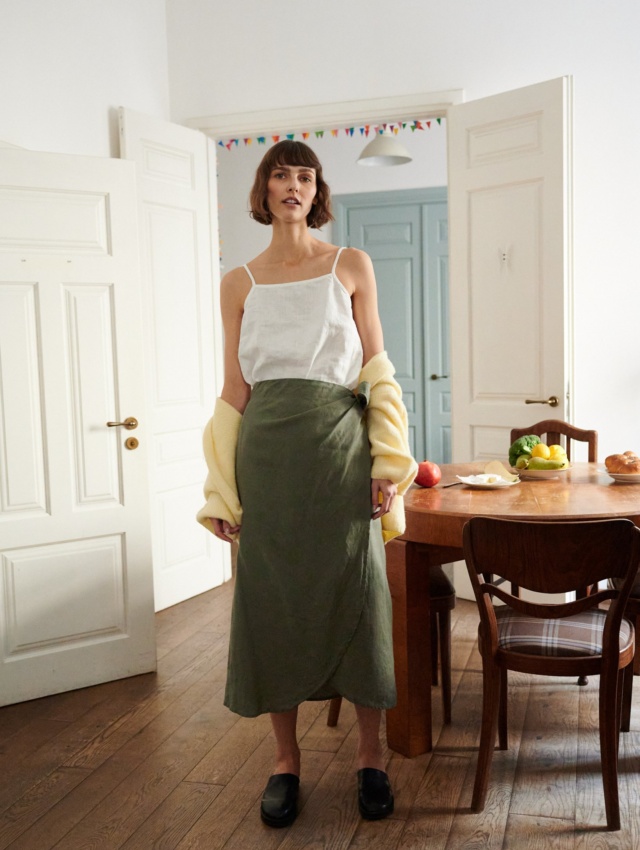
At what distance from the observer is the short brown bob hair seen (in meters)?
2.15

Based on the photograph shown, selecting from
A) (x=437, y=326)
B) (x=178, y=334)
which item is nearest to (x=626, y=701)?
(x=178, y=334)

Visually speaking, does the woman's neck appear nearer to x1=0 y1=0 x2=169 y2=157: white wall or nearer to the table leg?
the table leg

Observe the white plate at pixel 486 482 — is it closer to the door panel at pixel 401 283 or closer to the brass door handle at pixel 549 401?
the brass door handle at pixel 549 401

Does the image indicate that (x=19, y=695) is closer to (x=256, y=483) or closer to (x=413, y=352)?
(x=256, y=483)

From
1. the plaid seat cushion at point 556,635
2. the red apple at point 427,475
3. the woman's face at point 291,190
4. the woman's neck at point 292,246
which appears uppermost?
the woman's face at point 291,190

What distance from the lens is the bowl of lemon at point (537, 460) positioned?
2918 millimetres

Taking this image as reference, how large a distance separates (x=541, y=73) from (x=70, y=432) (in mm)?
2707

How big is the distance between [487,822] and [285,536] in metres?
0.88

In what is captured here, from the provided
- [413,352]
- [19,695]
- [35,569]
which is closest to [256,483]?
[35,569]

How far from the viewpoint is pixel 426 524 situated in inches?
94.6

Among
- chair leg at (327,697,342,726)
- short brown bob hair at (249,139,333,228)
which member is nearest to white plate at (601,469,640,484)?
chair leg at (327,697,342,726)

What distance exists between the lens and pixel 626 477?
2770 mm

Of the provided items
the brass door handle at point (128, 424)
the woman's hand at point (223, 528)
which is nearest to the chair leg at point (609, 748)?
the woman's hand at point (223, 528)

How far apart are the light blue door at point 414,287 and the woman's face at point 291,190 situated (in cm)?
463
